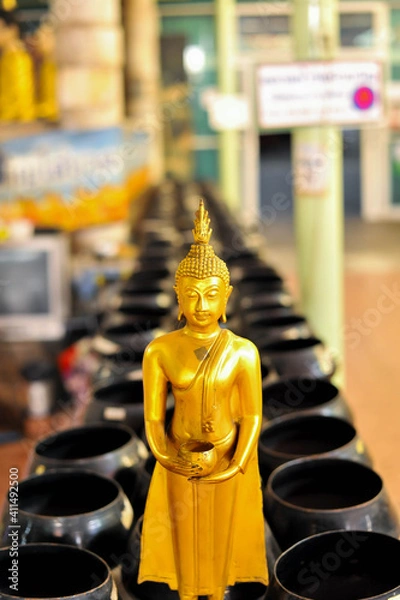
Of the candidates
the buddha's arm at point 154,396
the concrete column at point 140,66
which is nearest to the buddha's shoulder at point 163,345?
the buddha's arm at point 154,396

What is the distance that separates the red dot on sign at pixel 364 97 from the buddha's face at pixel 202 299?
8.32 feet

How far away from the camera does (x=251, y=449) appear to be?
1104mm

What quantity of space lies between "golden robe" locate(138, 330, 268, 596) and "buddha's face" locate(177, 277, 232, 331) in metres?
0.04

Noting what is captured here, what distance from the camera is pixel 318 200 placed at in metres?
4.02

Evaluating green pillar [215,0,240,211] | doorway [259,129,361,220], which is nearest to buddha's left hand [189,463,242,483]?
green pillar [215,0,240,211]

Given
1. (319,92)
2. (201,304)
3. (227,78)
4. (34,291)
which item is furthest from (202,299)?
(227,78)

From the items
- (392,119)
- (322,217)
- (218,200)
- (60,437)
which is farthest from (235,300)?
(392,119)

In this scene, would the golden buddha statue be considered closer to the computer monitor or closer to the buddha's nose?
the buddha's nose

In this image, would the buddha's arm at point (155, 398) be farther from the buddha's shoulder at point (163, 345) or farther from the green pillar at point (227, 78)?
the green pillar at point (227, 78)

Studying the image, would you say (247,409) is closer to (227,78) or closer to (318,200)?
(318,200)

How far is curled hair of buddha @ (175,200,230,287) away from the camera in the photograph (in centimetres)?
109

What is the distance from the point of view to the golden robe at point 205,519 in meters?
1.10

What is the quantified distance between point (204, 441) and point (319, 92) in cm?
256

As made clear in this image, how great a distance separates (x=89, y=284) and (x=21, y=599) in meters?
4.87
